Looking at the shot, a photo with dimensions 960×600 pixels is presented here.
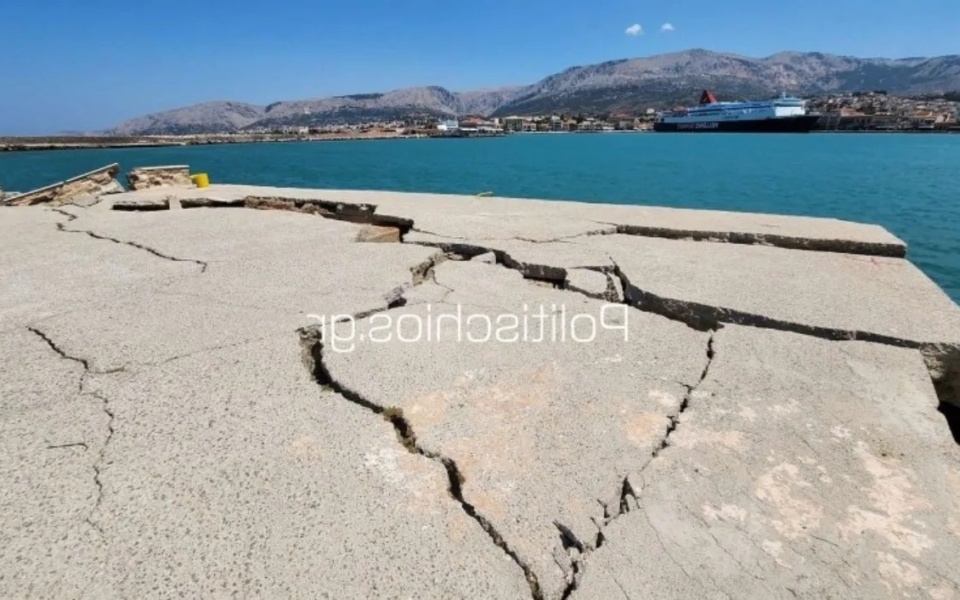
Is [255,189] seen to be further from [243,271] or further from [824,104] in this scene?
[824,104]

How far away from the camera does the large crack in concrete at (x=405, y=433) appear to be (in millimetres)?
1338

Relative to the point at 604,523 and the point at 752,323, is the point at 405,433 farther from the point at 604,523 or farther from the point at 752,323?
the point at 752,323

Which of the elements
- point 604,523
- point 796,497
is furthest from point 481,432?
point 796,497

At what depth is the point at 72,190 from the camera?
25.1ft

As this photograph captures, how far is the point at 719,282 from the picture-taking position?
10.4ft

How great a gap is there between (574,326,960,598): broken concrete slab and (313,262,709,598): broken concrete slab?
0.09m

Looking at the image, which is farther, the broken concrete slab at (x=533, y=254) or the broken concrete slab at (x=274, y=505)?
the broken concrete slab at (x=533, y=254)

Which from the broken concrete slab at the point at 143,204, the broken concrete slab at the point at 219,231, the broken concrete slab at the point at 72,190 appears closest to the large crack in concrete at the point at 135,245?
the broken concrete slab at the point at 219,231

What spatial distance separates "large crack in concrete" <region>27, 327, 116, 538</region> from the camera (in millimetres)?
1469

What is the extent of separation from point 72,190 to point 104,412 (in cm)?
748

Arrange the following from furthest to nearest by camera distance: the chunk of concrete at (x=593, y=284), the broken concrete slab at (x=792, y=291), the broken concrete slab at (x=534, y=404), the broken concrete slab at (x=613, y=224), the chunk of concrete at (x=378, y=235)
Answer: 1. the chunk of concrete at (x=378, y=235)
2. the broken concrete slab at (x=613, y=224)
3. the chunk of concrete at (x=593, y=284)
4. the broken concrete slab at (x=792, y=291)
5. the broken concrete slab at (x=534, y=404)

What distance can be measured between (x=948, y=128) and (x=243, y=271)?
101578 millimetres

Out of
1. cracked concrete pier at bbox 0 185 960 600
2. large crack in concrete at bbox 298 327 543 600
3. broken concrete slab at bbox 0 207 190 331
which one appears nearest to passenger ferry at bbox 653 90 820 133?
cracked concrete pier at bbox 0 185 960 600

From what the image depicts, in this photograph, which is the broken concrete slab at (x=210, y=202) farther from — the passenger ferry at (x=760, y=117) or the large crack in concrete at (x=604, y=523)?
the passenger ferry at (x=760, y=117)
